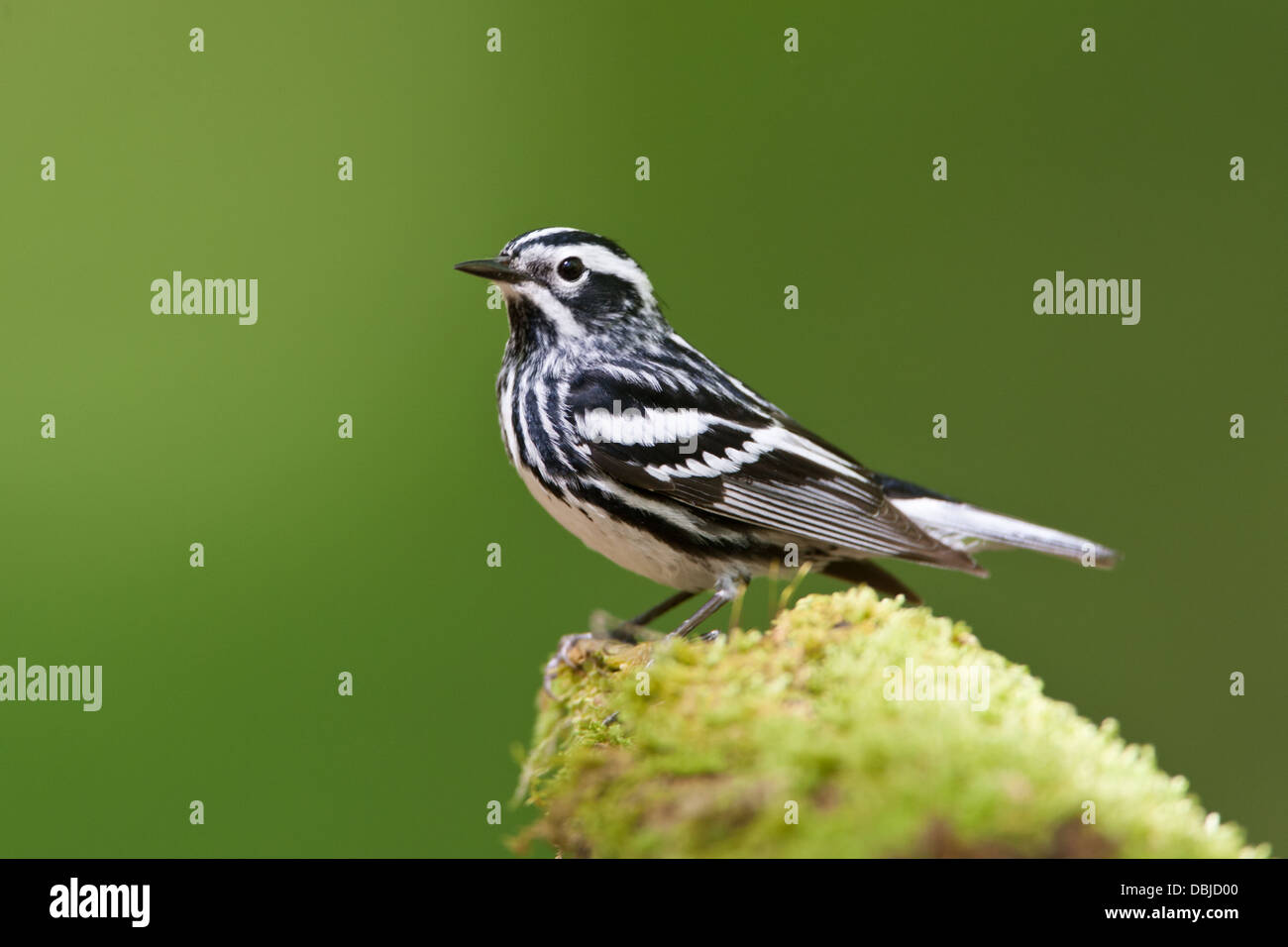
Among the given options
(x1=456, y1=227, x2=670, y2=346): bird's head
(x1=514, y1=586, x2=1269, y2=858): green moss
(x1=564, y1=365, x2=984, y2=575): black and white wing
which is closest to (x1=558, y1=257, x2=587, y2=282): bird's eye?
(x1=456, y1=227, x2=670, y2=346): bird's head

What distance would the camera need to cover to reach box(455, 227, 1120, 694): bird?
3.62 m

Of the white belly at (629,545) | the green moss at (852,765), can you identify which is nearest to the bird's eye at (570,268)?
the white belly at (629,545)

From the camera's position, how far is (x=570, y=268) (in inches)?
157

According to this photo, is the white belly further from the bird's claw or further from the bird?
the bird's claw

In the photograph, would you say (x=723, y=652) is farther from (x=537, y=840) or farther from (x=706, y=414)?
(x=706, y=414)

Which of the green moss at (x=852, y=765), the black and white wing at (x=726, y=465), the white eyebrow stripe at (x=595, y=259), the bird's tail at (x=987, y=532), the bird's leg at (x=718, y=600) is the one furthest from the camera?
the white eyebrow stripe at (x=595, y=259)

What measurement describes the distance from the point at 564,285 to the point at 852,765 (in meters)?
2.70

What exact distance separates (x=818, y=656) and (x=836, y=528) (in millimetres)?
1481

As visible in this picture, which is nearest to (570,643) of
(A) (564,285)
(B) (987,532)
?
(A) (564,285)

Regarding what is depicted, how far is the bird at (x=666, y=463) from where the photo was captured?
3.62 metres

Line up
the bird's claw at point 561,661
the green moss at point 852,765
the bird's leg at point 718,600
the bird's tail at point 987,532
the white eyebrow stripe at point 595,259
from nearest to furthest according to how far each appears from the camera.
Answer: the green moss at point 852,765
the bird's claw at point 561,661
the bird's leg at point 718,600
the bird's tail at point 987,532
the white eyebrow stripe at point 595,259

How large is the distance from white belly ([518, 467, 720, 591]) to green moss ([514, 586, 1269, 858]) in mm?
1254

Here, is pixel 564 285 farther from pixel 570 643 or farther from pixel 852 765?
pixel 852 765

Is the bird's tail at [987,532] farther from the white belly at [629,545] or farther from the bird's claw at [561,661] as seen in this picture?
the bird's claw at [561,661]
